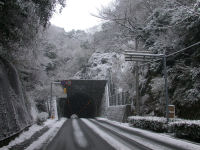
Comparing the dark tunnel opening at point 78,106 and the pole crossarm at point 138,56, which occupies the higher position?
the pole crossarm at point 138,56

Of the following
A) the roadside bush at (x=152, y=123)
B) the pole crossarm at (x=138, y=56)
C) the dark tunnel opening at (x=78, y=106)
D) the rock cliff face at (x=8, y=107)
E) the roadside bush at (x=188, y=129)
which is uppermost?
the pole crossarm at (x=138, y=56)

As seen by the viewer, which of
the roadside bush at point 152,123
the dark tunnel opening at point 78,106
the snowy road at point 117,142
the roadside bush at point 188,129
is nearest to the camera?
the snowy road at point 117,142

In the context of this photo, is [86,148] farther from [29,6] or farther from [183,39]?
[183,39]

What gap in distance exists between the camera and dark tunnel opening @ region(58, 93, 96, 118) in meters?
48.2

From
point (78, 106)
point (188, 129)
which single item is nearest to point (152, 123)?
point (188, 129)

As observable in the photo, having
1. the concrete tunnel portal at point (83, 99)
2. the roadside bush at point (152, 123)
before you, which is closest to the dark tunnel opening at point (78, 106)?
the concrete tunnel portal at point (83, 99)

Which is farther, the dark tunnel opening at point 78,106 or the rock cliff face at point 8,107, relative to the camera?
the dark tunnel opening at point 78,106

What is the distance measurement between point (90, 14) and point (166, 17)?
25.1 feet

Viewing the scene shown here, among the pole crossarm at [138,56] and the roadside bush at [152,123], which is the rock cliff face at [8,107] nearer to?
the pole crossarm at [138,56]

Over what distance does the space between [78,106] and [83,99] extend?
5.13 metres

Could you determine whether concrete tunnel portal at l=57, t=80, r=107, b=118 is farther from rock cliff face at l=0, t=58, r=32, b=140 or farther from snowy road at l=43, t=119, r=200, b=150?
snowy road at l=43, t=119, r=200, b=150

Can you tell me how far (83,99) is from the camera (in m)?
50.4

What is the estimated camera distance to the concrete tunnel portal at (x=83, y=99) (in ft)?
136

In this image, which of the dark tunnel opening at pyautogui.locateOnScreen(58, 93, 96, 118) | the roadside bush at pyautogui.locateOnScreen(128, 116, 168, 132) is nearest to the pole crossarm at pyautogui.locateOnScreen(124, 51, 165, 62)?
the roadside bush at pyautogui.locateOnScreen(128, 116, 168, 132)
